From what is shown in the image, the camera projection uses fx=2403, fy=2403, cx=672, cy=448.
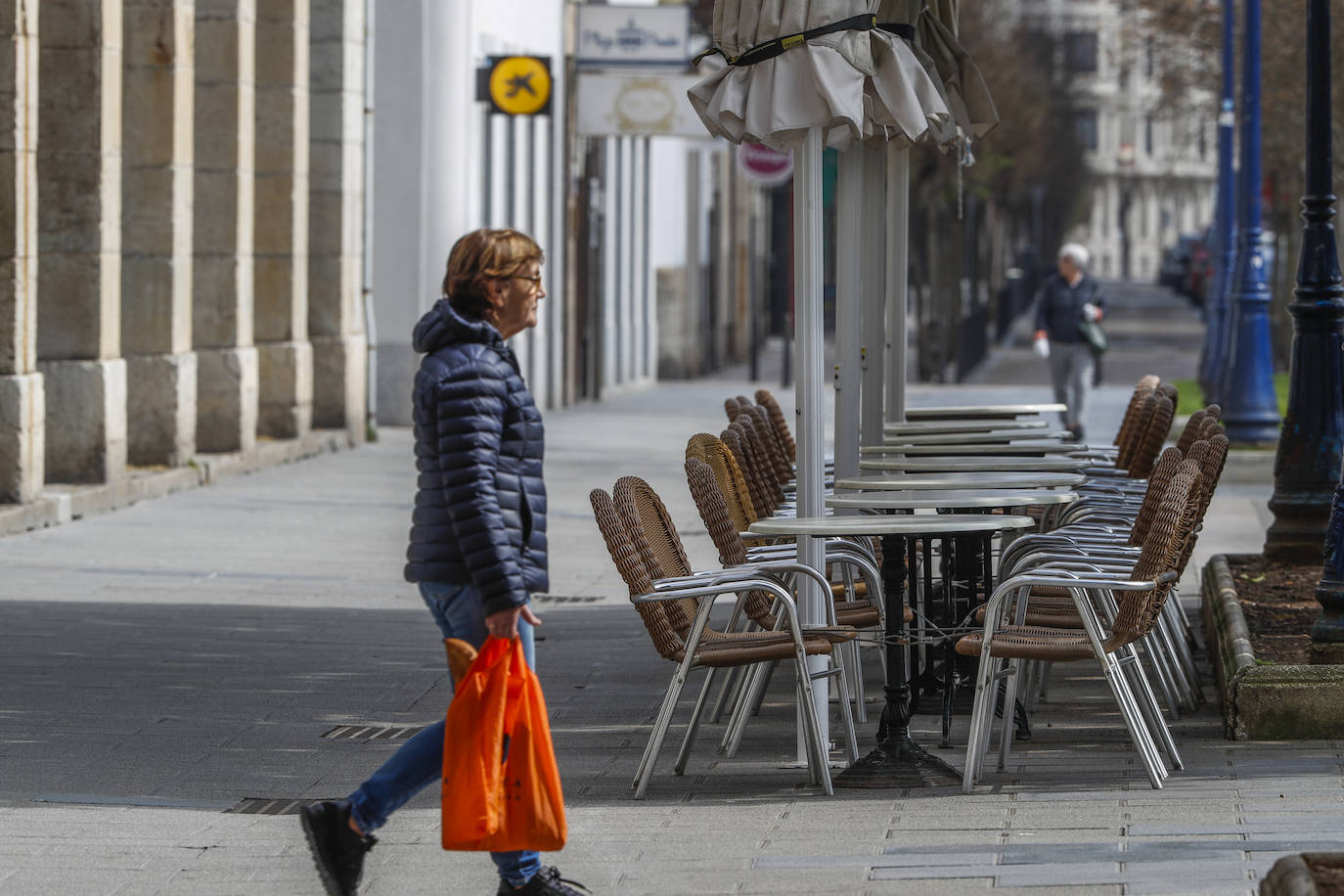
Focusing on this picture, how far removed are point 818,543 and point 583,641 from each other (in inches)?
113

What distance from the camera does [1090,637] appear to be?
718cm

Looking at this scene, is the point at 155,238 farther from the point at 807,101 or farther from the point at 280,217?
the point at 807,101

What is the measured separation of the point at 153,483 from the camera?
53.5 ft

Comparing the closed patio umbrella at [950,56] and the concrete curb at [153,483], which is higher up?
the closed patio umbrella at [950,56]

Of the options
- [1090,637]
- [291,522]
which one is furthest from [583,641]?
[291,522]

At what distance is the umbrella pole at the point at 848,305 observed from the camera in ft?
30.2

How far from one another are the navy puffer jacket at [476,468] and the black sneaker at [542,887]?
0.63 m

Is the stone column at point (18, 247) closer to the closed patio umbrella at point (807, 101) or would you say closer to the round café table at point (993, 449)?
the round café table at point (993, 449)

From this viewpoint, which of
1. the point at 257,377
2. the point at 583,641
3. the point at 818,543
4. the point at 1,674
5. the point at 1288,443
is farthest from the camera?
the point at 257,377

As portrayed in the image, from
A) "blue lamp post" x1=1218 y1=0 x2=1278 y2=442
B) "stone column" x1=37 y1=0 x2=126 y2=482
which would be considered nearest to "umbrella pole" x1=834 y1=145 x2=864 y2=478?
"stone column" x1=37 y1=0 x2=126 y2=482

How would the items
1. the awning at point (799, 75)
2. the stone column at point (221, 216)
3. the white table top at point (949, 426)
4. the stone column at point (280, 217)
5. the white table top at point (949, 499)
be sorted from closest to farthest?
the awning at point (799, 75) < the white table top at point (949, 499) < the white table top at point (949, 426) < the stone column at point (221, 216) < the stone column at point (280, 217)

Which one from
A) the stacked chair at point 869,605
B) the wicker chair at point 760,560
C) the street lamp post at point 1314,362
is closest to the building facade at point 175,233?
the stacked chair at point 869,605

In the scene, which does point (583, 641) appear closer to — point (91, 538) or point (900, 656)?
point (900, 656)

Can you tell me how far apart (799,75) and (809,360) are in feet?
3.02
